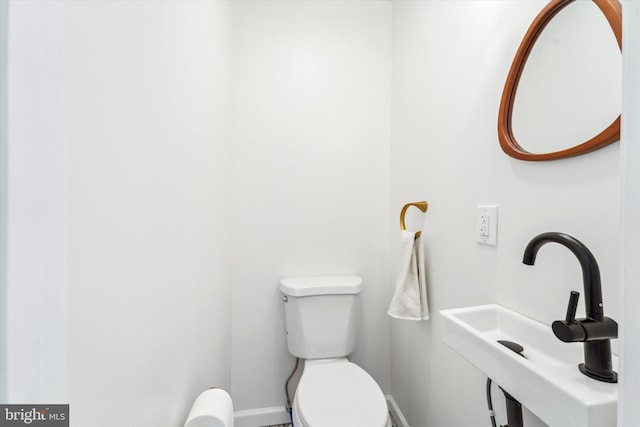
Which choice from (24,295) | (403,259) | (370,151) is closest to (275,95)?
(370,151)

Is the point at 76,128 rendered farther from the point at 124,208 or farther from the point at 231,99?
the point at 231,99

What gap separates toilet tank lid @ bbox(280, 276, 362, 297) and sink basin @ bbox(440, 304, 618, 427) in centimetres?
70

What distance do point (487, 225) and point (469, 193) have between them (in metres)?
0.15

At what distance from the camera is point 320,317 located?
148 cm

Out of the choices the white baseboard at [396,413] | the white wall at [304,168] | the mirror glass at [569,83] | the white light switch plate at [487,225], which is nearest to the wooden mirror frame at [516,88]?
the mirror glass at [569,83]

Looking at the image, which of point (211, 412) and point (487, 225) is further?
point (487, 225)

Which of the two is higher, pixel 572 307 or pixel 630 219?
pixel 630 219

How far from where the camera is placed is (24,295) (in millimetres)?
252

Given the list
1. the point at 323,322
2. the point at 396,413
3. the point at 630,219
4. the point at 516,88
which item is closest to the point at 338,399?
the point at 323,322

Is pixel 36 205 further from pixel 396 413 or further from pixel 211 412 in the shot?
pixel 396 413

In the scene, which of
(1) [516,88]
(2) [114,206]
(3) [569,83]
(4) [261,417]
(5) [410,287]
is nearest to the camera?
(2) [114,206]

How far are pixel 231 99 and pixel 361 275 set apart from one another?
119 cm

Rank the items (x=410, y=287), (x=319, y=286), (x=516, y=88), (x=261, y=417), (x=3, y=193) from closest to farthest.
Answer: (x=3, y=193) < (x=516, y=88) < (x=410, y=287) < (x=319, y=286) < (x=261, y=417)

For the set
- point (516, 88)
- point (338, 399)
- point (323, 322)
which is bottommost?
point (338, 399)
